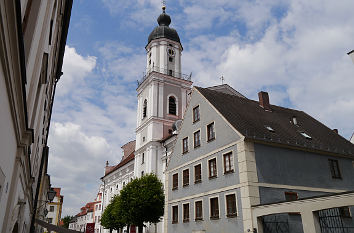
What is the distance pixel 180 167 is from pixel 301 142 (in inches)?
380

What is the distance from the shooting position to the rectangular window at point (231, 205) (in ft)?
61.1

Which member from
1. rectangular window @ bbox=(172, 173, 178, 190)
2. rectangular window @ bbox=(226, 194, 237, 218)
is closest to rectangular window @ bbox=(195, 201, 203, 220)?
rectangular window @ bbox=(226, 194, 237, 218)

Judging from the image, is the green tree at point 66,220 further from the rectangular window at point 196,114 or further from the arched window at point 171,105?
the rectangular window at point 196,114

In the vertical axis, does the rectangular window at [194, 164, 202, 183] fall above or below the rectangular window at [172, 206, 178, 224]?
above

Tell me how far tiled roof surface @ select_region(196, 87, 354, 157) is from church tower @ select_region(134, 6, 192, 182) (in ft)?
56.3

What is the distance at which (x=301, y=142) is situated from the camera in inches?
858

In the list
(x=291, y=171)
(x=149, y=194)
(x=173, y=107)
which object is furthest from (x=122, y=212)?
(x=173, y=107)

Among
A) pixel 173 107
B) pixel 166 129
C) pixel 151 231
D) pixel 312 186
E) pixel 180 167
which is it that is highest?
pixel 173 107

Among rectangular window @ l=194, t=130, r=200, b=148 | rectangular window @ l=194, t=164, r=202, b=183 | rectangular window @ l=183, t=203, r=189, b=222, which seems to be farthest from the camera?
rectangular window @ l=194, t=130, r=200, b=148

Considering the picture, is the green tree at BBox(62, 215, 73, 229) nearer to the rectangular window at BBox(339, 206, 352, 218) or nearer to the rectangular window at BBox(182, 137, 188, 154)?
the rectangular window at BBox(182, 137, 188, 154)

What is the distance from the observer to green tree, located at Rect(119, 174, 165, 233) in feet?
89.2

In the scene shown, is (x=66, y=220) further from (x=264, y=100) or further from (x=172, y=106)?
(x=264, y=100)

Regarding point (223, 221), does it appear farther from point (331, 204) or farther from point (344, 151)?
point (344, 151)

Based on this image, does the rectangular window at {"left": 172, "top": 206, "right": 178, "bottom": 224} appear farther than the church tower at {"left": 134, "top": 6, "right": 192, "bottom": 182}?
No
